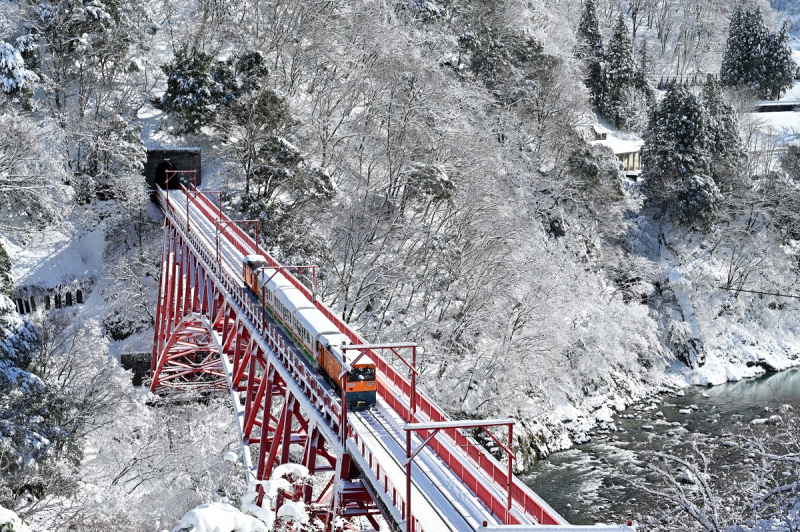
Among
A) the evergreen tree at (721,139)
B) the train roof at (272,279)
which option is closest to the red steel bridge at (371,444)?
the train roof at (272,279)

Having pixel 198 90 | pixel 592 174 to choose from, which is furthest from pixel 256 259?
pixel 592 174

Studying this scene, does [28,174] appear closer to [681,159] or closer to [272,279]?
[272,279]

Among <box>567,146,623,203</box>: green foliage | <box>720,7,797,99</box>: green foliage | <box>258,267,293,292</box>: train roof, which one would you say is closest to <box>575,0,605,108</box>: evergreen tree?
<box>567,146,623,203</box>: green foliage

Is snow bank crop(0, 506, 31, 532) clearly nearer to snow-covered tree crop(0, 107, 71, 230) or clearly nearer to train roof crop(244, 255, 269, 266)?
train roof crop(244, 255, 269, 266)

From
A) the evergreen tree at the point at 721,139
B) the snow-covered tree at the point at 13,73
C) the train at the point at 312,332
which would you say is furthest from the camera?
the evergreen tree at the point at 721,139

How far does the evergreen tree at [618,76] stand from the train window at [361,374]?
2032 inches

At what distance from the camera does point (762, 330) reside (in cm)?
4472

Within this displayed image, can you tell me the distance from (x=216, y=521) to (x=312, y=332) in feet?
30.9

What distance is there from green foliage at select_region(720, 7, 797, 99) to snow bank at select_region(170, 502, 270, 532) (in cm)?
7429

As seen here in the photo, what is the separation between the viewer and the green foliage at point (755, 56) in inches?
2813

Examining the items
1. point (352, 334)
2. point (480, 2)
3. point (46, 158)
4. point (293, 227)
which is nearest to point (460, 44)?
point (480, 2)

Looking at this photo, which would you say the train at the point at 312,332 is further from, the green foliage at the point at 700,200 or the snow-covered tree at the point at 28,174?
the green foliage at the point at 700,200

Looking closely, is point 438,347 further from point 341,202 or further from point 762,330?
point 762,330

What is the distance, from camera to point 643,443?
32.1 metres
